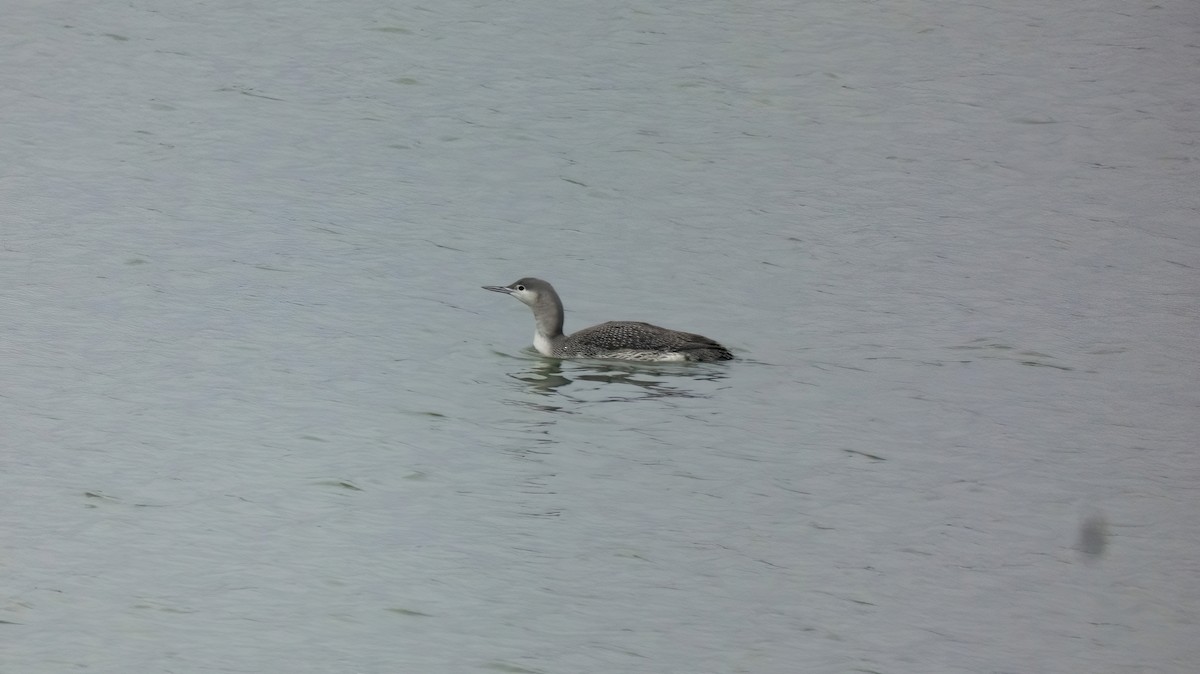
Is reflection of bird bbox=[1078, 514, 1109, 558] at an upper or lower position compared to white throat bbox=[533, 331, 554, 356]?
upper

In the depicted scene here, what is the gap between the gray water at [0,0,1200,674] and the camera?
1089 centimetres

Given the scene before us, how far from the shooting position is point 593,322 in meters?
17.3

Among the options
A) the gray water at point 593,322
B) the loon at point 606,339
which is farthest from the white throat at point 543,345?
the gray water at point 593,322

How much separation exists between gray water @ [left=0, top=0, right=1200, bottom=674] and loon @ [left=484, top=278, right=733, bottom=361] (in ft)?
0.57

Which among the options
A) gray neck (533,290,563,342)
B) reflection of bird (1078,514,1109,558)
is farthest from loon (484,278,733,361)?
reflection of bird (1078,514,1109,558)

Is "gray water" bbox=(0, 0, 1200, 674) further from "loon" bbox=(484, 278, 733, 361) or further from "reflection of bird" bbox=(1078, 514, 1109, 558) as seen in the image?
"loon" bbox=(484, 278, 733, 361)

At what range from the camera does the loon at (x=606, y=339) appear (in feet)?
51.6

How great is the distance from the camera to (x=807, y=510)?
12609 millimetres

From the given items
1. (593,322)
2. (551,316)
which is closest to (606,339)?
(551,316)

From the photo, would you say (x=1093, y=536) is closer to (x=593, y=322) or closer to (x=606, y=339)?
(x=606, y=339)

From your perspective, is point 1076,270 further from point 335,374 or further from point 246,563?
point 246,563

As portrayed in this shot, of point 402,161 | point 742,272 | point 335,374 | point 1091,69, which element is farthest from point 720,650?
point 1091,69

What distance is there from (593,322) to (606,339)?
1327 mm

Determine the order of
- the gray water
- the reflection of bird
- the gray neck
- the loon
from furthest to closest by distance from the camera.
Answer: the gray neck < the loon < the reflection of bird < the gray water
